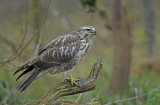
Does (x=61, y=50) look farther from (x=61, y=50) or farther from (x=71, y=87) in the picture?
(x=71, y=87)

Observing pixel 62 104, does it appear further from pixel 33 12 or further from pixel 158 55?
pixel 158 55

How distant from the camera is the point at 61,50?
4910mm

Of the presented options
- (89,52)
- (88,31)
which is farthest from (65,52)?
(89,52)

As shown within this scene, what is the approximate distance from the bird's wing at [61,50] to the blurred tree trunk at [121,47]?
3740 mm

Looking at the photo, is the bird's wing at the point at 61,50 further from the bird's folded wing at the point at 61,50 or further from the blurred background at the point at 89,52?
the blurred background at the point at 89,52

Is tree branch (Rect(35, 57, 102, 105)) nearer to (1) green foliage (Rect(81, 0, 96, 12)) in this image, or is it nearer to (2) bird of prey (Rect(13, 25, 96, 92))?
(2) bird of prey (Rect(13, 25, 96, 92))

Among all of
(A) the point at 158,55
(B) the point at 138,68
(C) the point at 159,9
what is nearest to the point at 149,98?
(B) the point at 138,68

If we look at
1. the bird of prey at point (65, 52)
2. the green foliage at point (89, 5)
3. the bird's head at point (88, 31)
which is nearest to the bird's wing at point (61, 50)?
the bird of prey at point (65, 52)

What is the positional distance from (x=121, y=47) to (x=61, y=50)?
4068mm

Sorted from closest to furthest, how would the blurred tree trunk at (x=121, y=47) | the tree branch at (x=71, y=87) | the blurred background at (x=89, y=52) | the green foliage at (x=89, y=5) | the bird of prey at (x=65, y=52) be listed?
the tree branch at (x=71, y=87) → the bird of prey at (x=65, y=52) → the blurred background at (x=89, y=52) → the green foliage at (x=89, y=5) → the blurred tree trunk at (x=121, y=47)

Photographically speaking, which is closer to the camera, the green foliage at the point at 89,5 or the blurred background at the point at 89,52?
the blurred background at the point at 89,52

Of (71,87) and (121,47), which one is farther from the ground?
(71,87)

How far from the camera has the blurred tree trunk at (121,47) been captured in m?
8.45

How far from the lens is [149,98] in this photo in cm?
677
